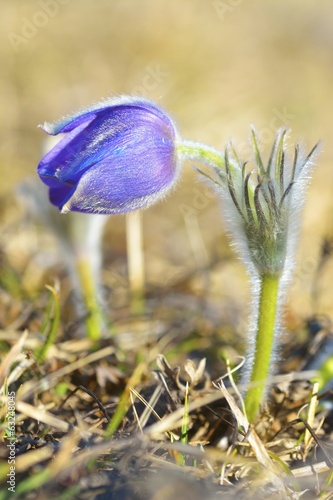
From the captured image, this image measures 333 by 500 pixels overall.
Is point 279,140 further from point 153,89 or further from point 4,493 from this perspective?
point 153,89

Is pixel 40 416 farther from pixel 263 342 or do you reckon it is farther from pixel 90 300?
pixel 90 300

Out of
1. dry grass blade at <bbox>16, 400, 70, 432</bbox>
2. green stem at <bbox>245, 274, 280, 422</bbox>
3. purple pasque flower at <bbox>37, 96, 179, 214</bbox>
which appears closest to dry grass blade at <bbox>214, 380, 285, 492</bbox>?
green stem at <bbox>245, 274, 280, 422</bbox>

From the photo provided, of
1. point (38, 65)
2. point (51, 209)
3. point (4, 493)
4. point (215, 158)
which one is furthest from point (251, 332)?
point (38, 65)

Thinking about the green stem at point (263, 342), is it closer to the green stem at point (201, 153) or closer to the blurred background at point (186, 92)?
the green stem at point (201, 153)

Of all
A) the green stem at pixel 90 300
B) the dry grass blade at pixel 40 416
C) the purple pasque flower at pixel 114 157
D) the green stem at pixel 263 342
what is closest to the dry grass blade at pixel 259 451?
the green stem at pixel 263 342

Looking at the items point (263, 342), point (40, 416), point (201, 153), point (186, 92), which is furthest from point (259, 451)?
point (186, 92)

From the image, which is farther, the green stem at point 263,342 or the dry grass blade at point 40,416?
the green stem at point 263,342
